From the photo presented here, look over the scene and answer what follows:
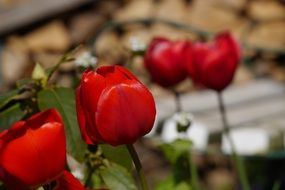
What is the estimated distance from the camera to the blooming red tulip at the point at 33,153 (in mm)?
768

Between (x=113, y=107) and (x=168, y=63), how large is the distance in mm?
445

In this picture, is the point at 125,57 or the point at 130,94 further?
the point at 125,57

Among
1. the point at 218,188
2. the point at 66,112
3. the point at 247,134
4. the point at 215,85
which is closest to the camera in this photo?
the point at 66,112

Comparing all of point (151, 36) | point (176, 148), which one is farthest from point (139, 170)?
point (151, 36)

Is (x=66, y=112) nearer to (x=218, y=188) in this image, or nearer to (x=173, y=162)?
(x=173, y=162)

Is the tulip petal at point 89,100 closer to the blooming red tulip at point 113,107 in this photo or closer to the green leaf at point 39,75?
the blooming red tulip at point 113,107

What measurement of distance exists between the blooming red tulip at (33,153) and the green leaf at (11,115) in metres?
0.20

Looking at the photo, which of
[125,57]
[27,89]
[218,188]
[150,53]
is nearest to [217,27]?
[125,57]

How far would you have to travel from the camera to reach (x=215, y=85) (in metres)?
1.24

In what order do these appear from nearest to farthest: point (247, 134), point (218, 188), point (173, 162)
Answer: point (173, 162) < point (247, 134) < point (218, 188)

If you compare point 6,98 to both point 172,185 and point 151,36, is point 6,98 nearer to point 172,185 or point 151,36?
point 172,185

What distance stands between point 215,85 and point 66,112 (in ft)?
1.08

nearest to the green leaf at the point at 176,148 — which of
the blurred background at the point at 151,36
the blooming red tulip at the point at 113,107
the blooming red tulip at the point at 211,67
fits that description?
the blooming red tulip at the point at 211,67

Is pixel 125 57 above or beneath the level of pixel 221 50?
beneath
